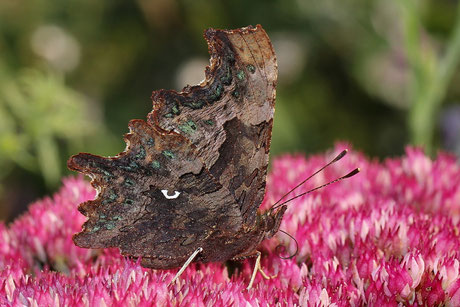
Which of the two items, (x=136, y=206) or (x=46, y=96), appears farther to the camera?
(x=46, y=96)

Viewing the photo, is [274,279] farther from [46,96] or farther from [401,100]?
[401,100]

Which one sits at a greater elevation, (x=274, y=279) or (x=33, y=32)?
(x=33, y=32)

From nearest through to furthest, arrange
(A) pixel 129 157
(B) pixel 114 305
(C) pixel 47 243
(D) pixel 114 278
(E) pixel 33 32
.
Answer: (B) pixel 114 305
(D) pixel 114 278
(A) pixel 129 157
(C) pixel 47 243
(E) pixel 33 32

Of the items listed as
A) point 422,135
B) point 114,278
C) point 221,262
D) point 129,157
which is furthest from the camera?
point 422,135

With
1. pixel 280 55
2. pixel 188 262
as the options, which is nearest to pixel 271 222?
pixel 188 262

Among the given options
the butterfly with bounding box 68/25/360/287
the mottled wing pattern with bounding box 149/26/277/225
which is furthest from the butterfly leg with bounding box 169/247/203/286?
the mottled wing pattern with bounding box 149/26/277/225

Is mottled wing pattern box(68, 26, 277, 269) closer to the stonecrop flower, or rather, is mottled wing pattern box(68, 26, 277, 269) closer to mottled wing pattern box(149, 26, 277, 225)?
mottled wing pattern box(149, 26, 277, 225)

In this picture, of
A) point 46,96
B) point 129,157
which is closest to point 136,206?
point 129,157
